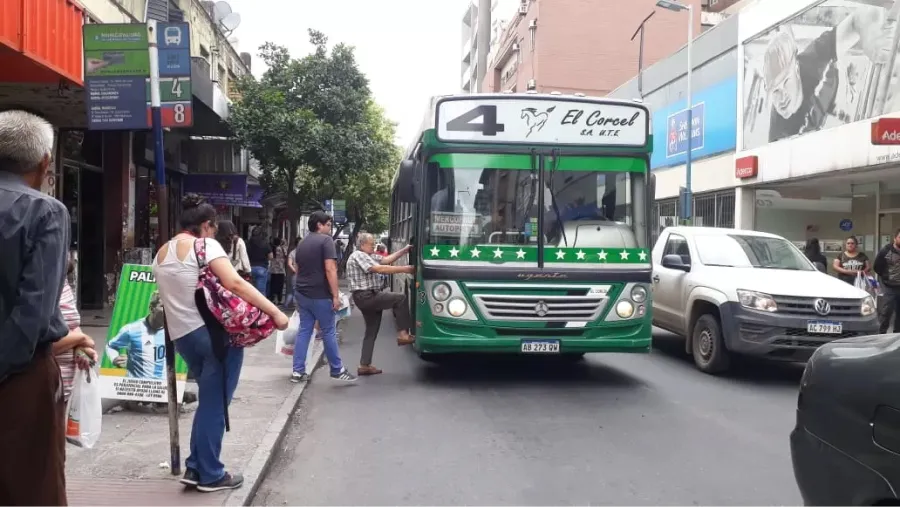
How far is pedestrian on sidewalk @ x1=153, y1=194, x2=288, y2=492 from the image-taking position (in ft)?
14.8

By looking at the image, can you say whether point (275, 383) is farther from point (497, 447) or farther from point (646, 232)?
point (646, 232)

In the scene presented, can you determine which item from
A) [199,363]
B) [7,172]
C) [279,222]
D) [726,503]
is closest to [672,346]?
[726,503]

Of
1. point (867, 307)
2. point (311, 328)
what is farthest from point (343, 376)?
point (867, 307)

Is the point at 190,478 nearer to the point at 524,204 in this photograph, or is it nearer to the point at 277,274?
the point at 524,204

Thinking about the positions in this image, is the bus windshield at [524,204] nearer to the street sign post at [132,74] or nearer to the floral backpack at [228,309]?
the street sign post at [132,74]

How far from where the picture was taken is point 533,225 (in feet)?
27.2

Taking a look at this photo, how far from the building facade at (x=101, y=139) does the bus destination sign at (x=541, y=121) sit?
4.72m

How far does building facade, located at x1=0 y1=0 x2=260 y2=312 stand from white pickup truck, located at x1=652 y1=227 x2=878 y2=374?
7.31 metres

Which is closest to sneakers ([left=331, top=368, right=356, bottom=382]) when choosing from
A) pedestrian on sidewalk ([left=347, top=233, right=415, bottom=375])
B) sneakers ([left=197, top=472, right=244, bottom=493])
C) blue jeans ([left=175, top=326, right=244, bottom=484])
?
pedestrian on sidewalk ([left=347, top=233, right=415, bottom=375])

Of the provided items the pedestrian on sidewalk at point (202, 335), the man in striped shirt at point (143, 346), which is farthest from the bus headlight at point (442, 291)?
the pedestrian on sidewalk at point (202, 335)

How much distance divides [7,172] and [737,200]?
21.5 metres

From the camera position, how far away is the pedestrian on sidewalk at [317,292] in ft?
27.4

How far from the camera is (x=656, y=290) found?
36.4 ft

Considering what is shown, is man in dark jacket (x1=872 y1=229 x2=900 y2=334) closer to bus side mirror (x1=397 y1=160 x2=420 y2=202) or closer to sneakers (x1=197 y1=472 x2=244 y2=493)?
bus side mirror (x1=397 y1=160 x2=420 y2=202)
